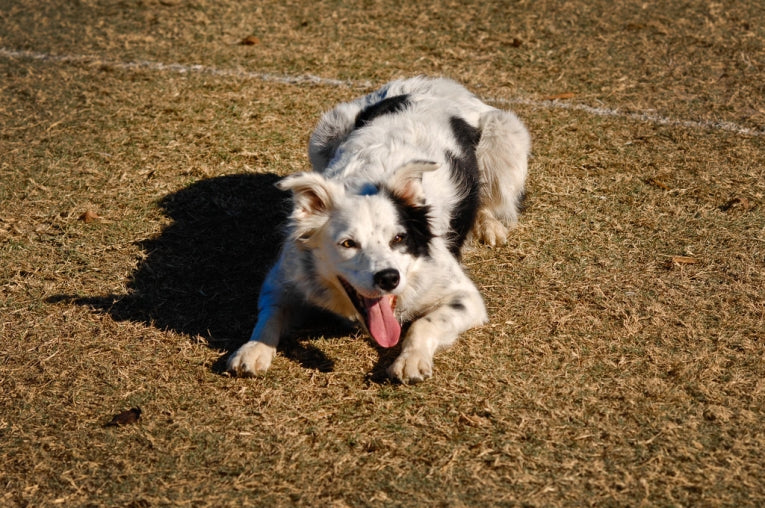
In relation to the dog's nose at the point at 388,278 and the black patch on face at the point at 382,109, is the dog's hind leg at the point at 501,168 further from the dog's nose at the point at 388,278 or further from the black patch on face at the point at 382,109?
the dog's nose at the point at 388,278

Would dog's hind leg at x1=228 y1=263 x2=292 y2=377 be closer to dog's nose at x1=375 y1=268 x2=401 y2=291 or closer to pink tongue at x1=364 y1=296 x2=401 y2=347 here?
pink tongue at x1=364 y1=296 x2=401 y2=347

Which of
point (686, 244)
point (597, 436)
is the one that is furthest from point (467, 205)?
point (597, 436)

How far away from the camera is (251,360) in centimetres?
514

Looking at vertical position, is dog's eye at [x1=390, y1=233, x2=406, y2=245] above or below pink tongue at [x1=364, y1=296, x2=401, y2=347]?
above

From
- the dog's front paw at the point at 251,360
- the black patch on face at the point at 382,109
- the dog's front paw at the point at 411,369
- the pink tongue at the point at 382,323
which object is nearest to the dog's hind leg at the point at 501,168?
the black patch on face at the point at 382,109

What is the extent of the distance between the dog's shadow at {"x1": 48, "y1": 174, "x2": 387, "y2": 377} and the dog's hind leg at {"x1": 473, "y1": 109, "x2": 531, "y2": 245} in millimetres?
1618

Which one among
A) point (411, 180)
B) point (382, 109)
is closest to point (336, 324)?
point (411, 180)

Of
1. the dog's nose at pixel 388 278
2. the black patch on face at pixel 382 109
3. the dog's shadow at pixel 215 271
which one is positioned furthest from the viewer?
the black patch on face at pixel 382 109

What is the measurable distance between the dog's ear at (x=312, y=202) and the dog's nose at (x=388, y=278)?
0.60 metres

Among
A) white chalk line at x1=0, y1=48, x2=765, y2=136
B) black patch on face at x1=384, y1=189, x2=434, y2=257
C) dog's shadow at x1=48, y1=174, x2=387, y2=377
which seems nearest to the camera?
black patch on face at x1=384, y1=189, x2=434, y2=257

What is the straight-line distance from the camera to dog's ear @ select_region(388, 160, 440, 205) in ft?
17.3

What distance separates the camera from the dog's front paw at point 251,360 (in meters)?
5.13

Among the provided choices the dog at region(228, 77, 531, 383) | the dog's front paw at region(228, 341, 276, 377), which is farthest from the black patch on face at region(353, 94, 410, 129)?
the dog's front paw at region(228, 341, 276, 377)

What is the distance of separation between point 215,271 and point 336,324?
1157 millimetres
